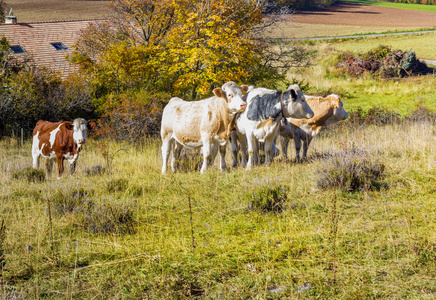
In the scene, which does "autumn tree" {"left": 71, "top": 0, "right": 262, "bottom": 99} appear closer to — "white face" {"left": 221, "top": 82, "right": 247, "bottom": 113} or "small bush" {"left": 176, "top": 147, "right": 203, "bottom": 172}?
"small bush" {"left": 176, "top": 147, "right": 203, "bottom": 172}

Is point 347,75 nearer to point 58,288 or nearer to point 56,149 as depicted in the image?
point 56,149

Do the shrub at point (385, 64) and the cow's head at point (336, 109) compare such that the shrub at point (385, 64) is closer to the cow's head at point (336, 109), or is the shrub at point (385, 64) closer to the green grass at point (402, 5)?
the cow's head at point (336, 109)

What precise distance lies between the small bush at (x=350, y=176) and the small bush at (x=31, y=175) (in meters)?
6.28

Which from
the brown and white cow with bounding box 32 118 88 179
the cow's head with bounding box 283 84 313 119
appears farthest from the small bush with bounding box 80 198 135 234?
the cow's head with bounding box 283 84 313 119

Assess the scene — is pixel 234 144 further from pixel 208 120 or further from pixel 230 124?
pixel 208 120

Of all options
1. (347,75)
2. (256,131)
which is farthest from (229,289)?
(347,75)

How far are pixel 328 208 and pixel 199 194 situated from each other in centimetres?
228

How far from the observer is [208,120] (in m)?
8.80

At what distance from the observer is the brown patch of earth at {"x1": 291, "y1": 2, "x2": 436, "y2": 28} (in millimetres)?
75375

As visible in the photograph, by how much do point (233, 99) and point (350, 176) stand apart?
2.71 m

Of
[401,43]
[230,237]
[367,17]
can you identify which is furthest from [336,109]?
[367,17]

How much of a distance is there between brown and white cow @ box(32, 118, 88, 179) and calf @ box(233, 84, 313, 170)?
3590mm

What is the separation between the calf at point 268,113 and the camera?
8797 millimetres

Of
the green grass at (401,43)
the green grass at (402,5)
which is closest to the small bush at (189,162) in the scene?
the green grass at (401,43)
